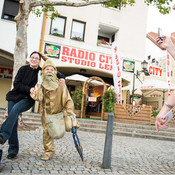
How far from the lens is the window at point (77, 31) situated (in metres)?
13.1

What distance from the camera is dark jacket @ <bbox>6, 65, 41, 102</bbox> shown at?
119 inches

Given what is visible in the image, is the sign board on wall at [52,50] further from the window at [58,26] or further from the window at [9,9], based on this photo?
the window at [9,9]

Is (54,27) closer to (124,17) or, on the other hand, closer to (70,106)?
(124,17)

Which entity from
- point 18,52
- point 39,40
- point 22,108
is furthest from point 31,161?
point 39,40

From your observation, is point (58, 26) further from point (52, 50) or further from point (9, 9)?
point (9, 9)

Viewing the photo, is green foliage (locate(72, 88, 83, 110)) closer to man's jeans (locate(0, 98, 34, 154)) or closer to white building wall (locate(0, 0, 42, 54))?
white building wall (locate(0, 0, 42, 54))

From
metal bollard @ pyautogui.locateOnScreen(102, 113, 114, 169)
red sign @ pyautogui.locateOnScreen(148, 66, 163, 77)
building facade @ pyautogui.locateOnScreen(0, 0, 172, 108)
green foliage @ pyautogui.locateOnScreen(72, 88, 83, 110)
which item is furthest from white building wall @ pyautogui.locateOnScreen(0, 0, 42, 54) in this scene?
metal bollard @ pyautogui.locateOnScreen(102, 113, 114, 169)

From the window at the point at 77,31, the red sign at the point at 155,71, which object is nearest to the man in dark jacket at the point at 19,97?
the window at the point at 77,31

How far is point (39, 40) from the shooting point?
11508 millimetres

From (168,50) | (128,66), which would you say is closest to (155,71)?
(128,66)

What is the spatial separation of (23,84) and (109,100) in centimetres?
687

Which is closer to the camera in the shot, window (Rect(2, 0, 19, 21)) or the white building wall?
the white building wall

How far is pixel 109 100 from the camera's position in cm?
956

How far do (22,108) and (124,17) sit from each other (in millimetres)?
13629
